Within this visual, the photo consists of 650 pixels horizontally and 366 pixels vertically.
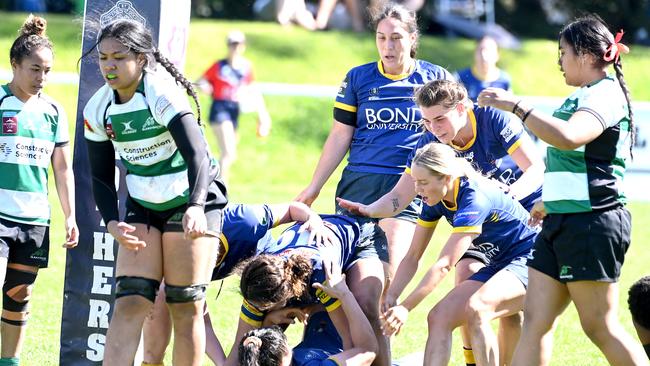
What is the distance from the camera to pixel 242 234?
5.44 m

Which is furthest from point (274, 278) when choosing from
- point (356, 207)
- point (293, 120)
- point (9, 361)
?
point (293, 120)

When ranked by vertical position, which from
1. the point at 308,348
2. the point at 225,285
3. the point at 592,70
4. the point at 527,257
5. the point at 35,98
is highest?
the point at 592,70

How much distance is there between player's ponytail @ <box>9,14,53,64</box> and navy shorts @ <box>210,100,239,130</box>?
7830mm

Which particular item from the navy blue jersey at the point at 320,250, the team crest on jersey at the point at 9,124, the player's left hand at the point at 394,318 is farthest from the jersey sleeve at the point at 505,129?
the team crest on jersey at the point at 9,124

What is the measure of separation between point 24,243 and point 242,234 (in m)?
1.12

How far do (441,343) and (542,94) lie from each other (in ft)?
45.5

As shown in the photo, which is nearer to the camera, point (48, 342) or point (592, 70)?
point (592, 70)

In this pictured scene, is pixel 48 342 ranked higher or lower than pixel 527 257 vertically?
lower

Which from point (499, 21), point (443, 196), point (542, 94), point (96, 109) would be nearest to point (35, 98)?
point (96, 109)

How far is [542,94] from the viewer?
1844 cm

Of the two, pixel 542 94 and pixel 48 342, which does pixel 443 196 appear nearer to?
pixel 48 342

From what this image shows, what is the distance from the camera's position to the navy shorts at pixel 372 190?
602 centimetres

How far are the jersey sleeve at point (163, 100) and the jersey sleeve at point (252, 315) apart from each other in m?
1.14

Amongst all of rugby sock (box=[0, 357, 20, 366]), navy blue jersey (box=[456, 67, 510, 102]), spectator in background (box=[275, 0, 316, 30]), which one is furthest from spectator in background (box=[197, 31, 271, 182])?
rugby sock (box=[0, 357, 20, 366])
